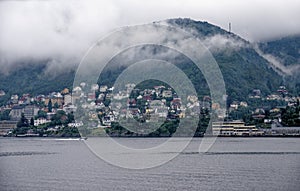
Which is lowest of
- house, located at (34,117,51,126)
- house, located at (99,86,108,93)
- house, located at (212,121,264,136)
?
house, located at (212,121,264,136)

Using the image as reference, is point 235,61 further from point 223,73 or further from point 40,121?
point 40,121


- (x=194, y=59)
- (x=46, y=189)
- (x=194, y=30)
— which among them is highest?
(x=194, y=30)

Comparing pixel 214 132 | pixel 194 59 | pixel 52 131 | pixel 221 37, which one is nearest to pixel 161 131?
pixel 214 132

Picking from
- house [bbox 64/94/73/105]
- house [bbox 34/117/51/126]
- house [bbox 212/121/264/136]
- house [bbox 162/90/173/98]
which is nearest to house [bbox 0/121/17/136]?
house [bbox 34/117/51/126]

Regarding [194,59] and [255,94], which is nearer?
[255,94]

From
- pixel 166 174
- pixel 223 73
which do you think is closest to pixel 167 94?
pixel 223 73

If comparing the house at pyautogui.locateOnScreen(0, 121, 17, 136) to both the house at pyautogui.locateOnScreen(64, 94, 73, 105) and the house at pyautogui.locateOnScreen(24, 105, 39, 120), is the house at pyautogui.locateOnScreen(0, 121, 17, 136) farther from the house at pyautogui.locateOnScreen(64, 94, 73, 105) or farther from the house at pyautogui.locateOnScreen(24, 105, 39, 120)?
the house at pyautogui.locateOnScreen(64, 94, 73, 105)

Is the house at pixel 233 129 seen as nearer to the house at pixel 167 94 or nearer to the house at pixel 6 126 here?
the house at pixel 167 94

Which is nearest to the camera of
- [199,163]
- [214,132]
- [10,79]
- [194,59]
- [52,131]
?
[199,163]

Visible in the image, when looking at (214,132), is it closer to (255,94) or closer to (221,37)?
(255,94)
